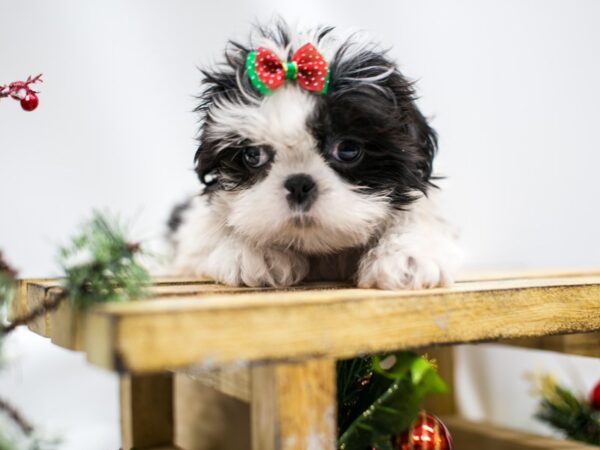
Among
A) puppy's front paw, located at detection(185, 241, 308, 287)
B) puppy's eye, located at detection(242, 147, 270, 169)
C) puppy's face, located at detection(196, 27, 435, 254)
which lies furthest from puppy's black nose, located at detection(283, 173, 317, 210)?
puppy's front paw, located at detection(185, 241, 308, 287)

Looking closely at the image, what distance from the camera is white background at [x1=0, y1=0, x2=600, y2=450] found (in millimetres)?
2414

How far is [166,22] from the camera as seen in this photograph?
2557mm

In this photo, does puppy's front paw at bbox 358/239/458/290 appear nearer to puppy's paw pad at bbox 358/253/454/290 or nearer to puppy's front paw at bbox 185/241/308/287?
puppy's paw pad at bbox 358/253/454/290

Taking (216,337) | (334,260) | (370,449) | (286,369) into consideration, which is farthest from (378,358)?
(216,337)

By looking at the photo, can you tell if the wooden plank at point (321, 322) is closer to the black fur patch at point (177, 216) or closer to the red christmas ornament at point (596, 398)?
the red christmas ornament at point (596, 398)

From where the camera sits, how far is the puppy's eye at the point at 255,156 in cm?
144

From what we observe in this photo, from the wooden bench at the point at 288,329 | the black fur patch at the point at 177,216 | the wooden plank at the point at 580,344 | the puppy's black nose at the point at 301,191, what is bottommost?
the wooden plank at the point at 580,344

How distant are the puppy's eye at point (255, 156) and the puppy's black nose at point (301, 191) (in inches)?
4.4

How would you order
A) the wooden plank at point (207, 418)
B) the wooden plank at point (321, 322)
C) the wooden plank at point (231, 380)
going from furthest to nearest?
the wooden plank at point (207, 418) < the wooden plank at point (231, 380) < the wooden plank at point (321, 322)

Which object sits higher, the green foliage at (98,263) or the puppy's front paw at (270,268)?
the green foliage at (98,263)

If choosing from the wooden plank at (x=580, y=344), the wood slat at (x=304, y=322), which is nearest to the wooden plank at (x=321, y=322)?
the wood slat at (x=304, y=322)

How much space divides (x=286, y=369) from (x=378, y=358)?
403 millimetres

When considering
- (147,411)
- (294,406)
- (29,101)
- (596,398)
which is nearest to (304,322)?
(294,406)

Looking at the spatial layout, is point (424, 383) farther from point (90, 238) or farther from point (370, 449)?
point (90, 238)
